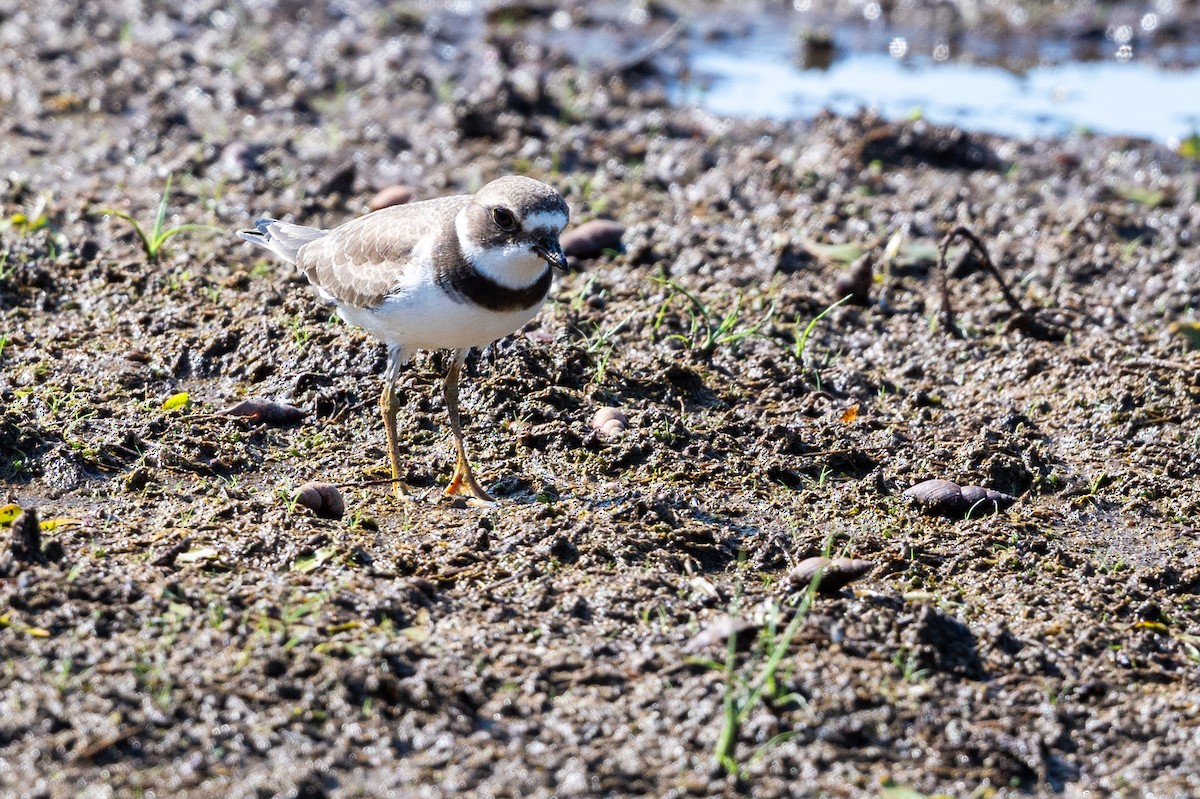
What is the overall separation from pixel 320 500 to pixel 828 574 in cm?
194

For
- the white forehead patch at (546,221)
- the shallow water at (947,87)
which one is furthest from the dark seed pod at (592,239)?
the shallow water at (947,87)

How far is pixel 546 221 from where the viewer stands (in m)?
5.01

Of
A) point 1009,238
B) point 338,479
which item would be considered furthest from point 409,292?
point 1009,238

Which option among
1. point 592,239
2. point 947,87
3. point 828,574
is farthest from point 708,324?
point 947,87

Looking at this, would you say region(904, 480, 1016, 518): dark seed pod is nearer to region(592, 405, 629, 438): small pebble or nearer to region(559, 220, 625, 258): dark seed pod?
region(592, 405, 629, 438): small pebble

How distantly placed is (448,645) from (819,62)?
29.0ft

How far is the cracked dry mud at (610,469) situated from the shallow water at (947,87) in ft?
2.57

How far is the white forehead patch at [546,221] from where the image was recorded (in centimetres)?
498

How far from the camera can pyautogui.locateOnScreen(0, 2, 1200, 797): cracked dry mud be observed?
3.90 meters

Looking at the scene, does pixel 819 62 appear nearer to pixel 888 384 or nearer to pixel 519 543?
pixel 888 384

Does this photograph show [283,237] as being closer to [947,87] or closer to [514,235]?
[514,235]

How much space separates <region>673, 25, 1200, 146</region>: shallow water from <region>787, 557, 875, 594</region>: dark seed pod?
578cm

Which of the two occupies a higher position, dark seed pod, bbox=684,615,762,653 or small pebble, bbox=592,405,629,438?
small pebble, bbox=592,405,629,438

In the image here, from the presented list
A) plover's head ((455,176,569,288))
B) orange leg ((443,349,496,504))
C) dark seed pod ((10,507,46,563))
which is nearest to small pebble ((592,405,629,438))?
orange leg ((443,349,496,504))
